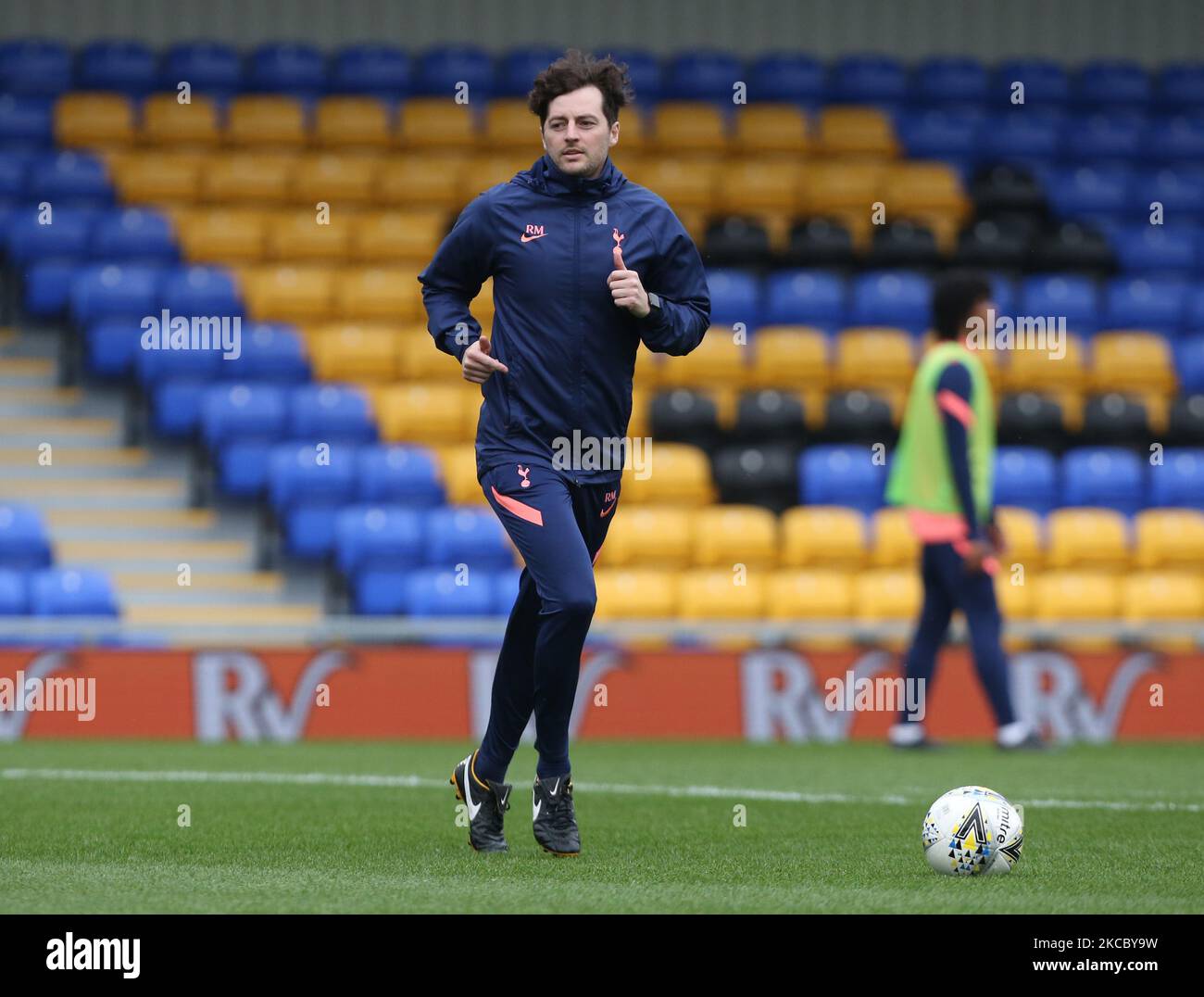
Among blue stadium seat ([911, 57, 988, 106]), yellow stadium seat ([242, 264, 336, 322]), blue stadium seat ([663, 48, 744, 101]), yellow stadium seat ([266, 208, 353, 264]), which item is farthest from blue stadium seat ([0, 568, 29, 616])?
blue stadium seat ([911, 57, 988, 106])

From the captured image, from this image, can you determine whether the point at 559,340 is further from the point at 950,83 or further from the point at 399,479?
the point at 950,83

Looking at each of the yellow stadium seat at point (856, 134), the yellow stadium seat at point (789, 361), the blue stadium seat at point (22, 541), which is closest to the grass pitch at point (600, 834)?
the blue stadium seat at point (22, 541)

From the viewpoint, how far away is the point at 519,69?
16688 millimetres

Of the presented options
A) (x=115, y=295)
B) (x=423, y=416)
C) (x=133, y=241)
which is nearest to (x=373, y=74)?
(x=133, y=241)

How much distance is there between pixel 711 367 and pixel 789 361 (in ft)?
1.78

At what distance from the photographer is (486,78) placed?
16516 mm

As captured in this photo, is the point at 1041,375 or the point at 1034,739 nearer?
the point at 1034,739

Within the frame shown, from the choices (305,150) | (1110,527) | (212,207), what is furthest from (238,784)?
(305,150)

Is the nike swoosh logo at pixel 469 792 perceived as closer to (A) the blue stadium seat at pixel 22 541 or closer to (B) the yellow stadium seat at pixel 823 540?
(A) the blue stadium seat at pixel 22 541

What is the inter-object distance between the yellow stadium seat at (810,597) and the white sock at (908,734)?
87.5 inches

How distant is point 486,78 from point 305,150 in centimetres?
175

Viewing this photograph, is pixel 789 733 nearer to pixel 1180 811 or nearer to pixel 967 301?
pixel 967 301
